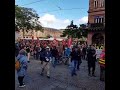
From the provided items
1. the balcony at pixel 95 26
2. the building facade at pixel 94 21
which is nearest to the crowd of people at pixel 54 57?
the balcony at pixel 95 26

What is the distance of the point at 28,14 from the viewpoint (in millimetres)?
42000

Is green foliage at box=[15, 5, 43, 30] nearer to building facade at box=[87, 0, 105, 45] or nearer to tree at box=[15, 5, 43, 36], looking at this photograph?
tree at box=[15, 5, 43, 36]

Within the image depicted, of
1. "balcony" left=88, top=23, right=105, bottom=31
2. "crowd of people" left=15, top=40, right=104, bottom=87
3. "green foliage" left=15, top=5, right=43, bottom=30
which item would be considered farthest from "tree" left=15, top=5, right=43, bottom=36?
"crowd of people" left=15, top=40, right=104, bottom=87

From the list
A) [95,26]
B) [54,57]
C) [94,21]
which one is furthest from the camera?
[94,21]

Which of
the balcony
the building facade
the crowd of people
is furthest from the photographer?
the building facade

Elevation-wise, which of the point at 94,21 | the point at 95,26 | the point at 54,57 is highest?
the point at 94,21

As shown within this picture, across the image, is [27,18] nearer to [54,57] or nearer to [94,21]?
[94,21]

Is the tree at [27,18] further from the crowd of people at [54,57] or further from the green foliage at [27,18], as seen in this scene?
the crowd of people at [54,57]

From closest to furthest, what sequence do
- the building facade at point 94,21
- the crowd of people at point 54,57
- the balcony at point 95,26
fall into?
the crowd of people at point 54,57
the balcony at point 95,26
the building facade at point 94,21

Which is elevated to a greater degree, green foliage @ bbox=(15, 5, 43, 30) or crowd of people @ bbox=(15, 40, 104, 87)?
green foliage @ bbox=(15, 5, 43, 30)

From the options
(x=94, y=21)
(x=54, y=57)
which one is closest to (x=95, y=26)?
(x=94, y=21)
